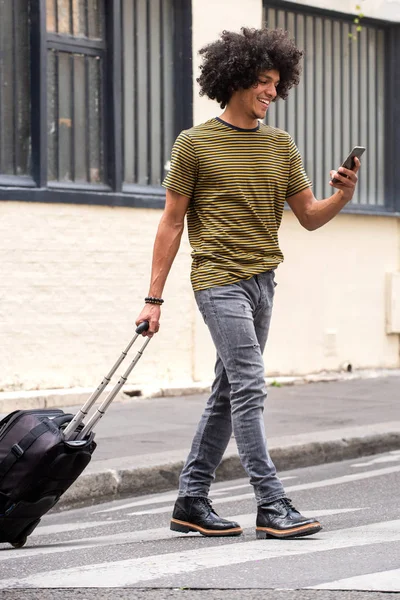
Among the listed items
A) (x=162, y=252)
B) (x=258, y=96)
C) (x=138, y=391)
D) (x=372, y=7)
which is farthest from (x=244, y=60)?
(x=372, y=7)

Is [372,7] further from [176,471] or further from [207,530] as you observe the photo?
[207,530]

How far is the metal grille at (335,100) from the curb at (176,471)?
5094mm

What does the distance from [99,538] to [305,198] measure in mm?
1783

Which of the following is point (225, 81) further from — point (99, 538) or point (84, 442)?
point (99, 538)

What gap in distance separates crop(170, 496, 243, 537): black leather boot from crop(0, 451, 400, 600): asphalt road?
1.9 inches

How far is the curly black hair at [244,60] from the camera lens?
18.9 feet

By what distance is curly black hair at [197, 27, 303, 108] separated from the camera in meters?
5.77

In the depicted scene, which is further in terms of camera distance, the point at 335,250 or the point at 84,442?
the point at 335,250

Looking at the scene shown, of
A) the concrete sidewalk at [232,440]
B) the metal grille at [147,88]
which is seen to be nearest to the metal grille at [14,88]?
the metal grille at [147,88]

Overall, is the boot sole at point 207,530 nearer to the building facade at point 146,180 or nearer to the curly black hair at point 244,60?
the curly black hair at point 244,60

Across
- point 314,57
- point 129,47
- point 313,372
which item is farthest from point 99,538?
point 314,57

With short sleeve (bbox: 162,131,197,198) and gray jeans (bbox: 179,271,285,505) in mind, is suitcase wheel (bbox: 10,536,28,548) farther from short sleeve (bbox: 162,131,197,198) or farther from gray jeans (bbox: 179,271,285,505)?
short sleeve (bbox: 162,131,197,198)

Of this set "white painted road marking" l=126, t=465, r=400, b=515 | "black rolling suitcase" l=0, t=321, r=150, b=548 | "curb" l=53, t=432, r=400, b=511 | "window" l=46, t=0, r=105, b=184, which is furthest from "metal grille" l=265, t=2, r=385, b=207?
"black rolling suitcase" l=0, t=321, r=150, b=548

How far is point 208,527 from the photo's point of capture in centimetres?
572
